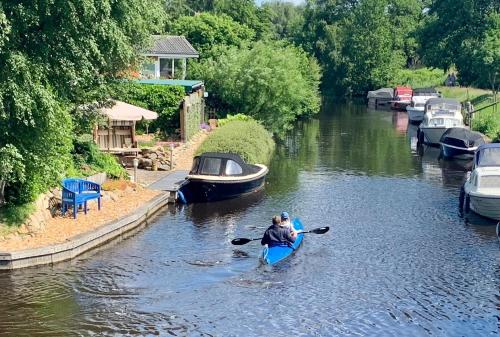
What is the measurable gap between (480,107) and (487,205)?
129ft

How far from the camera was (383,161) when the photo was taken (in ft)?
147

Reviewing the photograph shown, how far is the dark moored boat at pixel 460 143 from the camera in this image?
141 feet

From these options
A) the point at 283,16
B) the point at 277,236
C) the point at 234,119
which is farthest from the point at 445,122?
the point at 283,16

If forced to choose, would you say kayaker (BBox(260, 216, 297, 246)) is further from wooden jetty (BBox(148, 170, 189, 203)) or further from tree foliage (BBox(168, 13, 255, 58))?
tree foliage (BBox(168, 13, 255, 58))

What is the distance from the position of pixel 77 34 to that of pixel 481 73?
174ft

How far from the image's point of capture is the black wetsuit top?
2384 centimetres

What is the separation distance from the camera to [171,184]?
33000 millimetres

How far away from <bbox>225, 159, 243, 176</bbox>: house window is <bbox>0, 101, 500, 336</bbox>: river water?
47.4 inches

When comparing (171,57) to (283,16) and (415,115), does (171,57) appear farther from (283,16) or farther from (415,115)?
(283,16)

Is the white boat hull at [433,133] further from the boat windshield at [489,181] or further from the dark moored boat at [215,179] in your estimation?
the dark moored boat at [215,179]

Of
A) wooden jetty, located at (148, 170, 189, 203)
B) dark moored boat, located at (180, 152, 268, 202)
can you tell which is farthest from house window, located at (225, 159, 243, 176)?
wooden jetty, located at (148, 170, 189, 203)

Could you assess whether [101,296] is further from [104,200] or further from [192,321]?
[104,200]

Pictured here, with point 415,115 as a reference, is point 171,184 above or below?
below

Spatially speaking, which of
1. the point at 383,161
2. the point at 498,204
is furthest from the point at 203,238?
the point at 383,161
